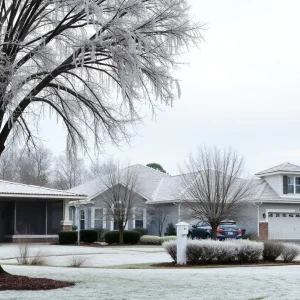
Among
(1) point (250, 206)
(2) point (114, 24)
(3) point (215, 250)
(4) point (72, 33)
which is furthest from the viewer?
(1) point (250, 206)

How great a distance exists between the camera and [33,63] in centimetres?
1317

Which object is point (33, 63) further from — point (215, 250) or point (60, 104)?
point (215, 250)

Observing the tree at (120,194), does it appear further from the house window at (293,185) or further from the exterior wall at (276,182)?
the house window at (293,185)

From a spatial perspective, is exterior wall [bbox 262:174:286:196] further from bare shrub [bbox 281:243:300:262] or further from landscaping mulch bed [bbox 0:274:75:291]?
landscaping mulch bed [bbox 0:274:75:291]

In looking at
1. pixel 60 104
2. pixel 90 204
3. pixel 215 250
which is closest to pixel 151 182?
pixel 90 204

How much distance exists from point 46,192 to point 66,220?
227 centimetres

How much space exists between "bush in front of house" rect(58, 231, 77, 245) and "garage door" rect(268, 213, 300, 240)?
47.0 ft

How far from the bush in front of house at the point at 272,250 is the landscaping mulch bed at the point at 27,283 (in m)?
10.4

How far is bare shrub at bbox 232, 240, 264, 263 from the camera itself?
2138cm

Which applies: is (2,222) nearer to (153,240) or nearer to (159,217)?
Result: (153,240)

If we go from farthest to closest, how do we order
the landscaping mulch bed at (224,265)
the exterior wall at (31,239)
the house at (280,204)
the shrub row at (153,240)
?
the house at (280,204) < the exterior wall at (31,239) < the shrub row at (153,240) < the landscaping mulch bed at (224,265)

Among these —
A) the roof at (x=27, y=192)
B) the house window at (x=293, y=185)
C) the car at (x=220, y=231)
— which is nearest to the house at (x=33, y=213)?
the roof at (x=27, y=192)

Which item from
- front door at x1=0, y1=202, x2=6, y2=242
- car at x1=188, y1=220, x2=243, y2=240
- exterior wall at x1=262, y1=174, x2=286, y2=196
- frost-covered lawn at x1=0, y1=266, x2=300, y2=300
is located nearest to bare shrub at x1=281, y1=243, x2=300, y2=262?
frost-covered lawn at x1=0, y1=266, x2=300, y2=300

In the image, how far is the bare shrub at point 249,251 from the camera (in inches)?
842
